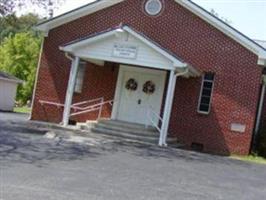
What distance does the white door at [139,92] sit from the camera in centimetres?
2495

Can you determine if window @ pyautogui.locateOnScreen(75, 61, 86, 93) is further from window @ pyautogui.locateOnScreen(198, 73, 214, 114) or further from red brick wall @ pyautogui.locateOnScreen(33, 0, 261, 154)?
window @ pyautogui.locateOnScreen(198, 73, 214, 114)

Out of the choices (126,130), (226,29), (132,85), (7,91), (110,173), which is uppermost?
(226,29)

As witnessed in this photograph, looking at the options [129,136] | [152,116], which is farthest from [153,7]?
[129,136]

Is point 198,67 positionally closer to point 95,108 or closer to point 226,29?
point 226,29

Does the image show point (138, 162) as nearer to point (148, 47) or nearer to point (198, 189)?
point (198, 189)

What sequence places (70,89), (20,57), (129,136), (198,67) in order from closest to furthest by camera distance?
(129,136)
(70,89)
(198,67)
(20,57)

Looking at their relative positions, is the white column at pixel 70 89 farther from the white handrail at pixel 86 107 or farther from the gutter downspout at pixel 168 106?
the gutter downspout at pixel 168 106

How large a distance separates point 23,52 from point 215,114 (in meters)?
41.9

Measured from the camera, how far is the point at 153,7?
25.1 m

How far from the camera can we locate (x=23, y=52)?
206 feet

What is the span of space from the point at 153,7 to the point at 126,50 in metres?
2.90

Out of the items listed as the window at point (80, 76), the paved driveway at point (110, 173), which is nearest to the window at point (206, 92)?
the paved driveway at point (110, 173)

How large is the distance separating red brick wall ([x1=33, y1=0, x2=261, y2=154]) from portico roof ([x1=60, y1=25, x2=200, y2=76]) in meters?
1.05

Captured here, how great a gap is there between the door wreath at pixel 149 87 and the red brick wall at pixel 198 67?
44.4 inches
